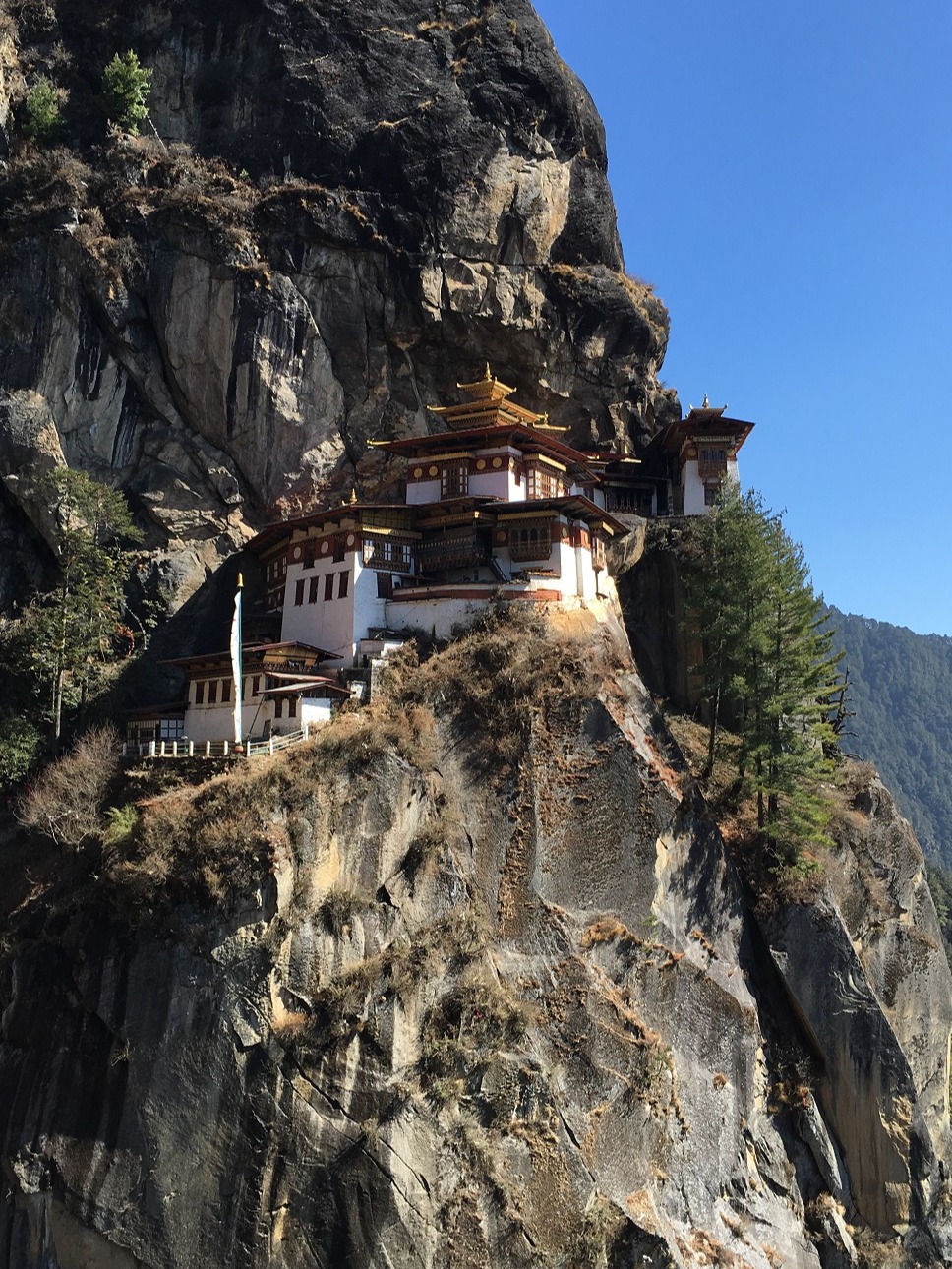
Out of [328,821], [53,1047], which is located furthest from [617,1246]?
[53,1047]

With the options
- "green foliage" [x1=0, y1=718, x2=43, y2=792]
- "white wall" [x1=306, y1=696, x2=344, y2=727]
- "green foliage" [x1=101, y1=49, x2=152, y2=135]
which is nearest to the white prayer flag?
"white wall" [x1=306, y1=696, x2=344, y2=727]

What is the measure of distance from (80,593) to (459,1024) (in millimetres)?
21017

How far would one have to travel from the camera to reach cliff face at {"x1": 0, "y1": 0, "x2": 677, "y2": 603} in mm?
44188

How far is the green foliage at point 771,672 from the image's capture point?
127 ft

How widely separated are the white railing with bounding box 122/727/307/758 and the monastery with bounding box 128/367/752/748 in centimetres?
116

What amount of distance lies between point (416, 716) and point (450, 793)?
2.71m

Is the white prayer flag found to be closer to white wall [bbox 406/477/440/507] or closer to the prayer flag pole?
the prayer flag pole

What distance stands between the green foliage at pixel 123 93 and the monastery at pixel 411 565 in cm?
1924

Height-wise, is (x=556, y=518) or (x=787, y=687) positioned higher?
(x=556, y=518)

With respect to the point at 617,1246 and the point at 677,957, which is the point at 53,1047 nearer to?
the point at 617,1246

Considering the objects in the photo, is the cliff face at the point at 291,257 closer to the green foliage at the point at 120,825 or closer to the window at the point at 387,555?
the window at the point at 387,555

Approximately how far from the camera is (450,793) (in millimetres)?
33562

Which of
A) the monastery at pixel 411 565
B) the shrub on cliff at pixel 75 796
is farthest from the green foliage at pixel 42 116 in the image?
the shrub on cliff at pixel 75 796

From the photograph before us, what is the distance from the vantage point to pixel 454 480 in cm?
4434
